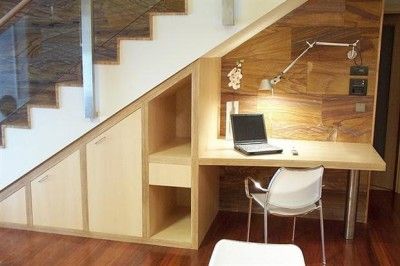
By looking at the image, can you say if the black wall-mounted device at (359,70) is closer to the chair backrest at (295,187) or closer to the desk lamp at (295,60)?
the desk lamp at (295,60)

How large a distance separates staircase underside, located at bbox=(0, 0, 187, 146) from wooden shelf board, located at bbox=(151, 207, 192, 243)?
1.36 meters

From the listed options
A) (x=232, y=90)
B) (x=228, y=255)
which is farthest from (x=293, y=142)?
(x=228, y=255)

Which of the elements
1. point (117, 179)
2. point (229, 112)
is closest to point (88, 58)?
point (117, 179)

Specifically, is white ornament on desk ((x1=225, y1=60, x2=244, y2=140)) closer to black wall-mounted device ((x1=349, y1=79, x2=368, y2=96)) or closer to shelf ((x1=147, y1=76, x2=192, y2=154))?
shelf ((x1=147, y1=76, x2=192, y2=154))

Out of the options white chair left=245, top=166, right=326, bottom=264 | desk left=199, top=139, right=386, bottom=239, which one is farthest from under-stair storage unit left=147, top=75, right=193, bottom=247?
white chair left=245, top=166, right=326, bottom=264

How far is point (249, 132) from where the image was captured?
11.9ft

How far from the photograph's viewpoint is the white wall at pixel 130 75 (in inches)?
118

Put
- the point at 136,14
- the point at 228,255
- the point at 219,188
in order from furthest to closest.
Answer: the point at 219,188 → the point at 136,14 → the point at 228,255

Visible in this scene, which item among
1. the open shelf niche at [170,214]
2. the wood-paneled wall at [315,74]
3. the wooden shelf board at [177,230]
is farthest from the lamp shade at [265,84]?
the wooden shelf board at [177,230]

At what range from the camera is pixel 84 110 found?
3328 mm

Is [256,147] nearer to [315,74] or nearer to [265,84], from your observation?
[265,84]

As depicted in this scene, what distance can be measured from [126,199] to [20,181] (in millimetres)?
955

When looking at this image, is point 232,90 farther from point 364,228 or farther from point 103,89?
point 364,228

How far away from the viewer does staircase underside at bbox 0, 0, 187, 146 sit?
10.5 ft
